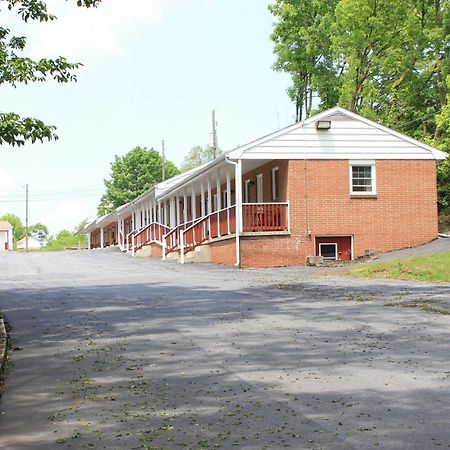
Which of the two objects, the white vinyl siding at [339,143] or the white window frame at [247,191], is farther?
the white window frame at [247,191]

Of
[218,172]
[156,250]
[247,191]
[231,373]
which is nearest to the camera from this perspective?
[231,373]

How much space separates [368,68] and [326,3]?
7.71 metres

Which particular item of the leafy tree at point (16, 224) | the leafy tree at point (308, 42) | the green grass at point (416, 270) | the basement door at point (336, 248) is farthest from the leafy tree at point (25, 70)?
the leafy tree at point (16, 224)

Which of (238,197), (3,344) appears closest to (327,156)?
(238,197)

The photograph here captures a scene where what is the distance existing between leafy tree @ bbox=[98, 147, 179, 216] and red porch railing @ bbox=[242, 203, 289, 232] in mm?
71563

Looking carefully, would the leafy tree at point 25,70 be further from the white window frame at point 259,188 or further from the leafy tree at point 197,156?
the leafy tree at point 197,156

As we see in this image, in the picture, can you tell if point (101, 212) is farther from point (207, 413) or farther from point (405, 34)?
point (207, 413)

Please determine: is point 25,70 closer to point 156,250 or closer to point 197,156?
point 156,250

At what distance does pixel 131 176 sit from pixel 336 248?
74152mm

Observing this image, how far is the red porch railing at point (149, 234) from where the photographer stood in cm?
3916

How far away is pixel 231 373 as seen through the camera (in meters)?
7.26

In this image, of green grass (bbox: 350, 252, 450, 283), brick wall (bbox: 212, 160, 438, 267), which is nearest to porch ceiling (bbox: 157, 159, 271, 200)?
brick wall (bbox: 212, 160, 438, 267)

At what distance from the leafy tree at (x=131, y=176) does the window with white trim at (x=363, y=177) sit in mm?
71306

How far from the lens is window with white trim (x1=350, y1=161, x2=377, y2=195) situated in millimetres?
27797
